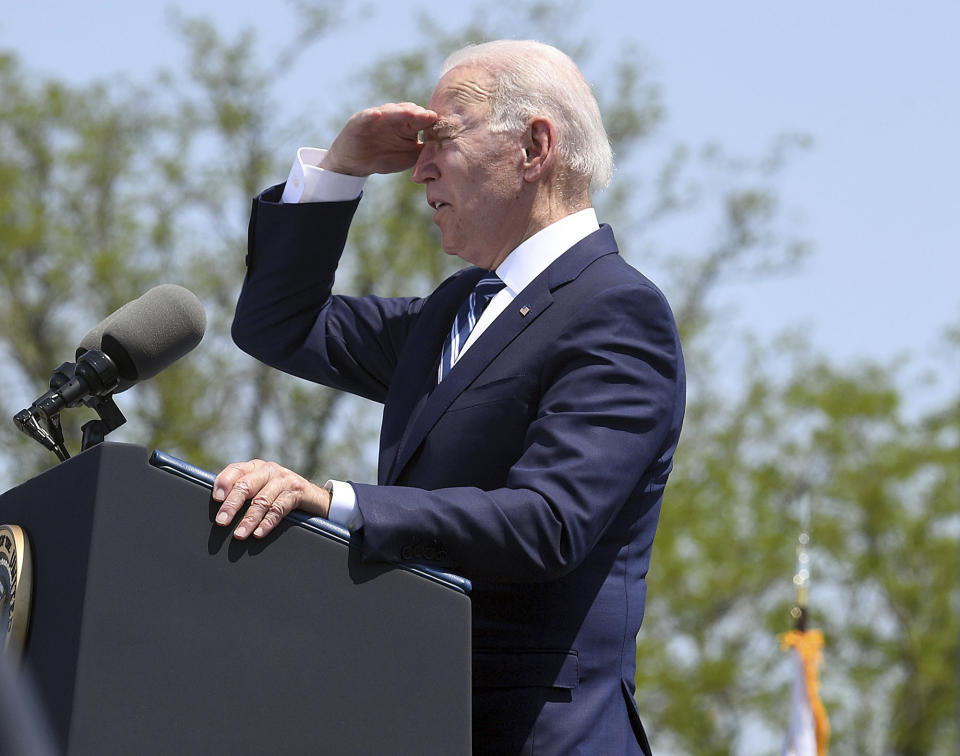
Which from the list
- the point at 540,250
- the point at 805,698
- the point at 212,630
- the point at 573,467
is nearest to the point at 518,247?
the point at 540,250

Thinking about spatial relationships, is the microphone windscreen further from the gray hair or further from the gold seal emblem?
the gray hair

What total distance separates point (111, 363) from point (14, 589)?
1.59ft

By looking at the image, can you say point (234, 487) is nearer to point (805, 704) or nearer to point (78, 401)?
point (78, 401)

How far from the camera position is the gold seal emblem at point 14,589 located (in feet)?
6.42

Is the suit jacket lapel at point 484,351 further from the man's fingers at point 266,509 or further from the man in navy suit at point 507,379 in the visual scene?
the man's fingers at point 266,509

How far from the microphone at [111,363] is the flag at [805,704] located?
27.6ft

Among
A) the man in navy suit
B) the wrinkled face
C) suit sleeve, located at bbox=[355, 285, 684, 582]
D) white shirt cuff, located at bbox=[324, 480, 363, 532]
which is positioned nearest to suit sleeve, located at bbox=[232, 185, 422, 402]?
the man in navy suit

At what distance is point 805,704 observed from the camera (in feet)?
33.9

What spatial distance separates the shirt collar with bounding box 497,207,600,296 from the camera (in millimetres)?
2869

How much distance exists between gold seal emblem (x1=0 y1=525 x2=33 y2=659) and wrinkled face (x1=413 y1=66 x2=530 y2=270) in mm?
1169

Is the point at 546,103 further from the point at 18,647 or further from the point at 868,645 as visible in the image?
the point at 868,645

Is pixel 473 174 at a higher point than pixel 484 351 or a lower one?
higher

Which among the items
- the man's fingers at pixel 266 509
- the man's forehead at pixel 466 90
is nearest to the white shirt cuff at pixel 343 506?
the man's fingers at pixel 266 509

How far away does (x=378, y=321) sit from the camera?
330cm
